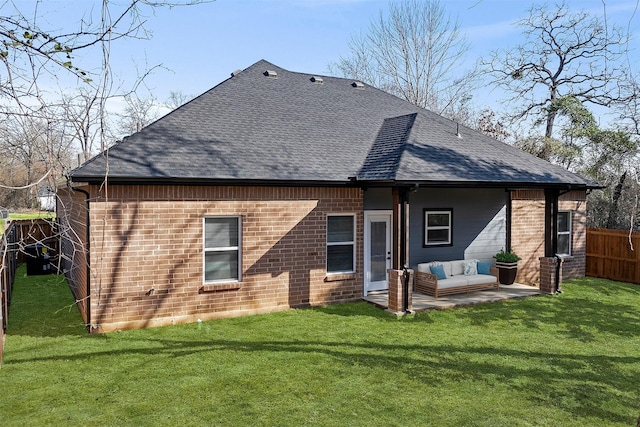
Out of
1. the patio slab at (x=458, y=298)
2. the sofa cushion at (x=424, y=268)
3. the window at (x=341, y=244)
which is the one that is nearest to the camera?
the patio slab at (x=458, y=298)

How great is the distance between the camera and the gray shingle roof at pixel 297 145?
9.85 metres

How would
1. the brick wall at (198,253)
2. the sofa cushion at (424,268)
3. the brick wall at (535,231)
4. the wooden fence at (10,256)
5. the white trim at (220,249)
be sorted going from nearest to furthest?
1. the wooden fence at (10,256)
2. the brick wall at (198,253)
3. the white trim at (220,249)
4. the sofa cushion at (424,268)
5. the brick wall at (535,231)

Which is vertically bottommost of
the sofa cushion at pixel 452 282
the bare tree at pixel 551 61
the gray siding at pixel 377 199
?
the sofa cushion at pixel 452 282

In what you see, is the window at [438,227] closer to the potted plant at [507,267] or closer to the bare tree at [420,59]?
the potted plant at [507,267]

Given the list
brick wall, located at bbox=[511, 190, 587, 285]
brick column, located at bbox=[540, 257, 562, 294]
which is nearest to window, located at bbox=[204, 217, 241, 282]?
brick column, located at bbox=[540, 257, 562, 294]

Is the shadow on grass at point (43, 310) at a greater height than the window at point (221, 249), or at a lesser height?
lesser

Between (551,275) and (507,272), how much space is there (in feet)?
4.01

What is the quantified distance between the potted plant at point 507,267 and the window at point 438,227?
1.70m

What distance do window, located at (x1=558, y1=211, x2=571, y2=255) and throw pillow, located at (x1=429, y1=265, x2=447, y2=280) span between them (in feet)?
18.0

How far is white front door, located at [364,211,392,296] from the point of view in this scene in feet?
39.9

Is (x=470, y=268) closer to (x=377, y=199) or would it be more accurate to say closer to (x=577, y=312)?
(x=577, y=312)

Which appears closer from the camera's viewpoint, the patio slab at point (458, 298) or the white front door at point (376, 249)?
the patio slab at point (458, 298)

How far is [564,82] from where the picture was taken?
2619 cm

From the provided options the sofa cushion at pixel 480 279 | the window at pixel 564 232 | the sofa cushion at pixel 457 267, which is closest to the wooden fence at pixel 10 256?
the sofa cushion at pixel 457 267
